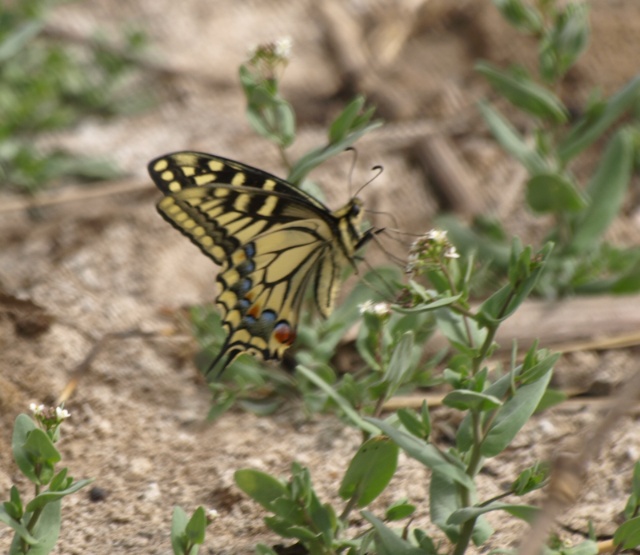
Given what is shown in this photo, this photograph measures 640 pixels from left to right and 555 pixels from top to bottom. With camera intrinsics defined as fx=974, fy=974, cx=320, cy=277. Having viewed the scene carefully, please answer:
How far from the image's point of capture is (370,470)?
2.19 m

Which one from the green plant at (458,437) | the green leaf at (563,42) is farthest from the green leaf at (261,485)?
the green leaf at (563,42)

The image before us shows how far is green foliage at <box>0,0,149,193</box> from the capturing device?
4008 millimetres

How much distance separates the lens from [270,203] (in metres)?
2.79

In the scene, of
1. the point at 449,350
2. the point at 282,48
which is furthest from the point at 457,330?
the point at 282,48

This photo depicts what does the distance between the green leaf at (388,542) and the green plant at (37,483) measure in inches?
24.7

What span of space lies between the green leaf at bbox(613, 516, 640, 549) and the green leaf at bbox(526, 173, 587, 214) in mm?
1326

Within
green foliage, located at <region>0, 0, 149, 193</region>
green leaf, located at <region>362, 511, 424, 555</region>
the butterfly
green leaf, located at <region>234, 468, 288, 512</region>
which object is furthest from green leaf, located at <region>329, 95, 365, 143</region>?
green foliage, located at <region>0, 0, 149, 193</region>

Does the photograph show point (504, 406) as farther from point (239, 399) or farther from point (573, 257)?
point (573, 257)

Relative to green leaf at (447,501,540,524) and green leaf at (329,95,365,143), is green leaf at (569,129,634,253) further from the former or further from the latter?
green leaf at (447,501,540,524)

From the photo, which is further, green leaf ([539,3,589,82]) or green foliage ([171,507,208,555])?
green leaf ([539,3,589,82])

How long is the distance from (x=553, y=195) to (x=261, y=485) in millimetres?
1501

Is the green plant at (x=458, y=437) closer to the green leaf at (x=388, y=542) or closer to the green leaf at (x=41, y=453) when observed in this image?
the green leaf at (x=388, y=542)

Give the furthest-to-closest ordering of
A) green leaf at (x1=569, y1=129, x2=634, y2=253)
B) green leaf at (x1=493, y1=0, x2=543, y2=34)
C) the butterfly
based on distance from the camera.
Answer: green leaf at (x1=569, y1=129, x2=634, y2=253)
green leaf at (x1=493, y1=0, x2=543, y2=34)
the butterfly

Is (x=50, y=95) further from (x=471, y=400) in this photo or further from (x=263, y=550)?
(x=471, y=400)
